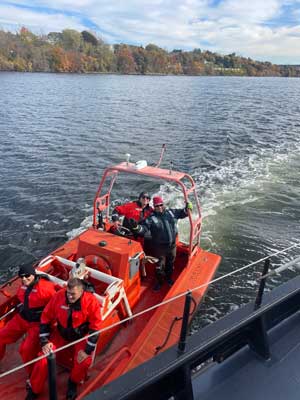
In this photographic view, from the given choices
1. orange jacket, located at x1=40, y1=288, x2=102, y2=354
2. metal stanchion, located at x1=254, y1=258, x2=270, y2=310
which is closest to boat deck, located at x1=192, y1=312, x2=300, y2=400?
metal stanchion, located at x1=254, y1=258, x2=270, y2=310

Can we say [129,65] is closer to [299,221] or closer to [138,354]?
[299,221]

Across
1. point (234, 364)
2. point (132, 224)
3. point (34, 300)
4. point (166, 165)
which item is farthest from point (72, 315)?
point (166, 165)

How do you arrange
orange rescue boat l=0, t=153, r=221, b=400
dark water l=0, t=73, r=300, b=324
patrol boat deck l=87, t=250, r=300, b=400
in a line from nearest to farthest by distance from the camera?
patrol boat deck l=87, t=250, r=300, b=400, orange rescue boat l=0, t=153, r=221, b=400, dark water l=0, t=73, r=300, b=324

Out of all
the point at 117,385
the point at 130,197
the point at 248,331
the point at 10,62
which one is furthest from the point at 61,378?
the point at 10,62

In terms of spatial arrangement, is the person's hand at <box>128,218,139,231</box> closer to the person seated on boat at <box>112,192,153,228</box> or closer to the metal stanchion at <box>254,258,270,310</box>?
the person seated on boat at <box>112,192,153,228</box>

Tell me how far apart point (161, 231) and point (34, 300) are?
2301mm

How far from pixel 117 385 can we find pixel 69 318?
150cm

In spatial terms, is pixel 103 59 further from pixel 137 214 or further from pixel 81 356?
pixel 81 356

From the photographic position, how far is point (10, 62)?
6819 centimetres

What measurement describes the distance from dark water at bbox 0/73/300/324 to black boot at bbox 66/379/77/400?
3.01 m

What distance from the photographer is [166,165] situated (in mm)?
14594

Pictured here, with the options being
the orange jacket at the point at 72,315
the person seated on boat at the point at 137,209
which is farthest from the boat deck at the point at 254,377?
the person seated on boat at the point at 137,209

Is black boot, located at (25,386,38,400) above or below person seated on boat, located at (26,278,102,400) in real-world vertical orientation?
below

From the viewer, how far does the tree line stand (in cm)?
7119
